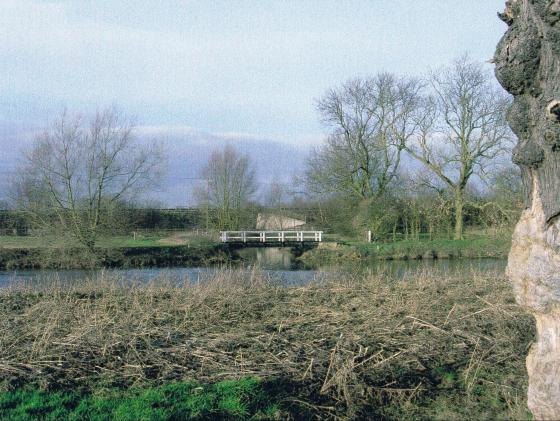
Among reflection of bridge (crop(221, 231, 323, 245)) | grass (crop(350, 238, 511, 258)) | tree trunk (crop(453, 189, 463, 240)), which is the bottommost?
grass (crop(350, 238, 511, 258))

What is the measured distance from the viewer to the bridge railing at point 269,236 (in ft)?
121

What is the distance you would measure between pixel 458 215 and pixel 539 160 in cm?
3220

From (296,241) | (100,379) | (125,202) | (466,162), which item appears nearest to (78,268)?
(125,202)

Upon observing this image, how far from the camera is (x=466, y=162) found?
34.5 metres

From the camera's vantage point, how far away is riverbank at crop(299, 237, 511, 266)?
33.5m

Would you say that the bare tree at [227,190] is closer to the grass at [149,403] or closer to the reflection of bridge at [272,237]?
the reflection of bridge at [272,237]

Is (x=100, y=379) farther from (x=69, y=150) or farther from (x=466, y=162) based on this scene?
(x=466, y=162)

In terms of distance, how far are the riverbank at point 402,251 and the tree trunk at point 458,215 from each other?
735mm

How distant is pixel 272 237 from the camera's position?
38000 millimetres

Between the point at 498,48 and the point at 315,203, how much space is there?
35.7 meters

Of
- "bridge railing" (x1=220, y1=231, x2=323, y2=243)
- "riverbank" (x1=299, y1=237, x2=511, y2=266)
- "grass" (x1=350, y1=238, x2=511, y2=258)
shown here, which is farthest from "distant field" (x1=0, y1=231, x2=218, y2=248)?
"grass" (x1=350, y1=238, x2=511, y2=258)

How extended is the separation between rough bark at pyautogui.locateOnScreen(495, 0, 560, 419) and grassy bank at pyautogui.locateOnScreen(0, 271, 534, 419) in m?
0.95

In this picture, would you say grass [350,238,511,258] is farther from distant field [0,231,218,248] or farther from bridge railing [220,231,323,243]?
distant field [0,231,218,248]

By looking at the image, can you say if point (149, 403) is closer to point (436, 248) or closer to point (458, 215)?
point (436, 248)
